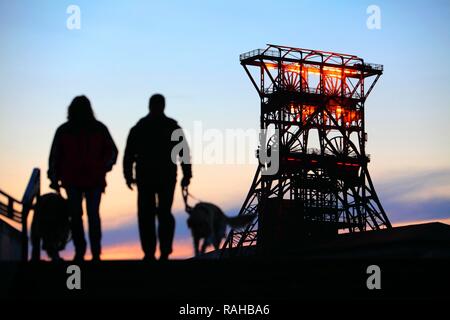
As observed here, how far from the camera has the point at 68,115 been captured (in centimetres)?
2036

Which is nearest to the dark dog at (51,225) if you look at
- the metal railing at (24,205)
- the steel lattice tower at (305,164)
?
the metal railing at (24,205)

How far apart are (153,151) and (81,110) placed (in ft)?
4.43

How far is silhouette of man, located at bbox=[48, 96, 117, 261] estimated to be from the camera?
65.7ft

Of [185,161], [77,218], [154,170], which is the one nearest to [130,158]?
[154,170]

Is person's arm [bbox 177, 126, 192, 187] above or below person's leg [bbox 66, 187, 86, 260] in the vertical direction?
above

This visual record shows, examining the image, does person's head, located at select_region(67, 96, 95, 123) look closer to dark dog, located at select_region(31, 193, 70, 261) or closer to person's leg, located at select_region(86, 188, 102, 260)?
person's leg, located at select_region(86, 188, 102, 260)

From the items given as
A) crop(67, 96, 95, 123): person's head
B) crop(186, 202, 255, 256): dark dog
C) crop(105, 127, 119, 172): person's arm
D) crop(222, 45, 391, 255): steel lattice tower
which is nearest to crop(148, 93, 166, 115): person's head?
crop(105, 127, 119, 172): person's arm

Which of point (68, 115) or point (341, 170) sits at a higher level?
point (341, 170)

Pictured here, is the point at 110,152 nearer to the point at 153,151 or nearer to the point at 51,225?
the point at 153,151

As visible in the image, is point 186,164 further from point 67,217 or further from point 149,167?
point 67,217

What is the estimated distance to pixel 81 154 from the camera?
66.1 ft

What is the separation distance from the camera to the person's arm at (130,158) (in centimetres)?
1995

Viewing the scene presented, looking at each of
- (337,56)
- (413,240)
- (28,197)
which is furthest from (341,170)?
(28,197)

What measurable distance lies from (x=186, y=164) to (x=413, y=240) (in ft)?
166
